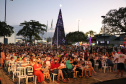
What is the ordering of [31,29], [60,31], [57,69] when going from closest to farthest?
1. [57,69]
2. [60,31]
3. [31,29]

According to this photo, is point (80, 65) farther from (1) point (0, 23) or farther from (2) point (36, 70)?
(1) point (0, 23)

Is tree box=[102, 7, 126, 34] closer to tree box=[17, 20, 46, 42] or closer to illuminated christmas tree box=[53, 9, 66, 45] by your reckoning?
illuminated christmas tree box=[53, 9, 66, 45]

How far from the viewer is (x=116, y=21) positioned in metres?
29.5

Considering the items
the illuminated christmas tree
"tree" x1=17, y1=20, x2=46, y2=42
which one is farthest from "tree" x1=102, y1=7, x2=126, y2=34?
"tree" x1=17, y1=20, x2=46, y2=42

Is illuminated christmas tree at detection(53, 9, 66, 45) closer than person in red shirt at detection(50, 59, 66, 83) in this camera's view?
No

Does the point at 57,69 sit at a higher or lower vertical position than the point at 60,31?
lower

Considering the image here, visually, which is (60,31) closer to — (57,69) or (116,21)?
(116,21)

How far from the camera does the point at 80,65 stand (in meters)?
8.61

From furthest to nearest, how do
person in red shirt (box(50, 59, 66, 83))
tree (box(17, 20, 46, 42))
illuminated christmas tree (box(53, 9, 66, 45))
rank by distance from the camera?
tree (box(17, 20, 46, 42)), illuminated christmas tree (box(53, 9, 66, 45)), person in red shirt (box(50, 59, 66, 83))

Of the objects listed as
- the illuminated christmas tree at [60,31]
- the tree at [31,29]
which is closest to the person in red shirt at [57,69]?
the illuminated christmas tree at [60,31]

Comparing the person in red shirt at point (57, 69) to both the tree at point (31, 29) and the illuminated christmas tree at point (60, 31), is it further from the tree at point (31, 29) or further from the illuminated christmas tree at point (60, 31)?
the tree at point (31, 29)

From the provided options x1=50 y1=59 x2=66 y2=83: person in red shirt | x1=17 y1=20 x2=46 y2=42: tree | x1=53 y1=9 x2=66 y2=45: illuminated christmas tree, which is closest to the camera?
x1=50 y1=59 x2=66 y2=83: person in red shirt

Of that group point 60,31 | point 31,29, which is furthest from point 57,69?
point 31,29

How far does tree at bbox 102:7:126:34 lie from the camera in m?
28.7
